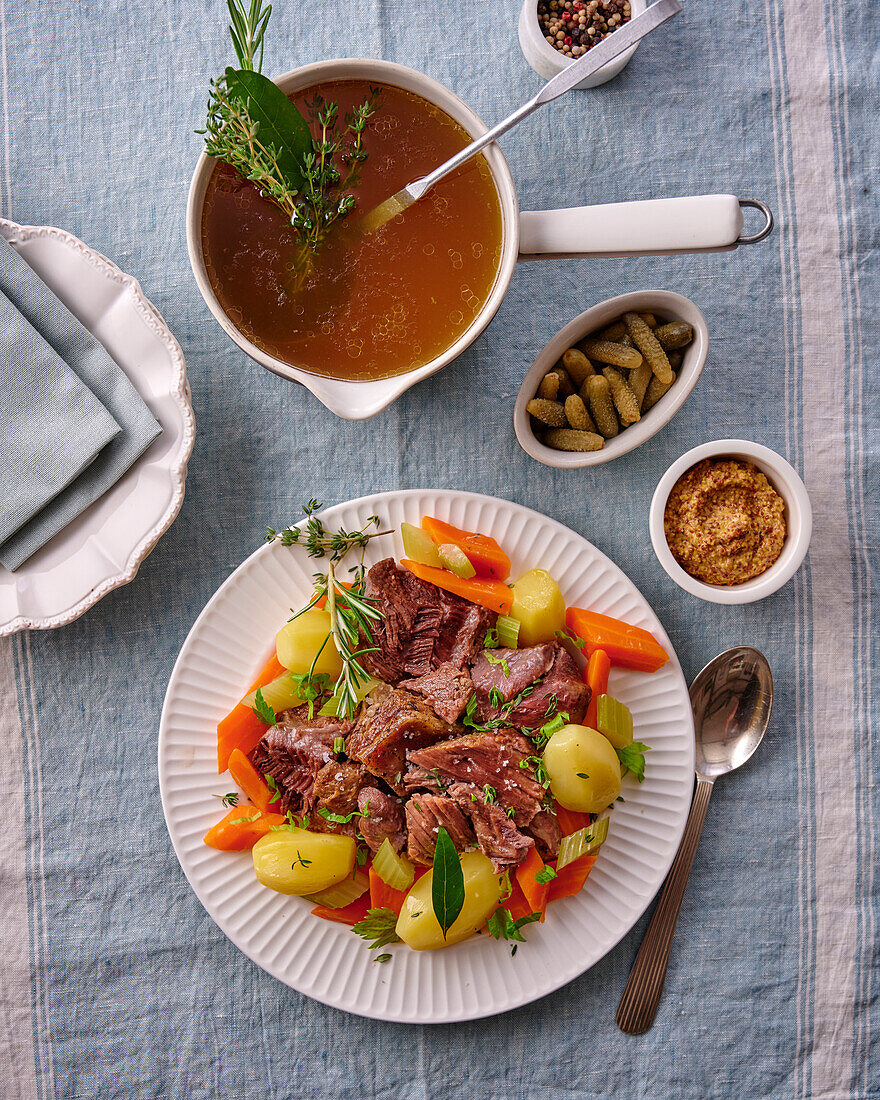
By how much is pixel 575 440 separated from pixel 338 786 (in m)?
0.82

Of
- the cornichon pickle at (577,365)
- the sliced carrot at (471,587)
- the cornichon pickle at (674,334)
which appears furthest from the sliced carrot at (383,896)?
the cornichon pickle at (674,334)

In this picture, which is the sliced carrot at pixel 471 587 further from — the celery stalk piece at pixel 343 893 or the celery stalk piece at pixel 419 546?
the celery stalk piece at pixel 343 893

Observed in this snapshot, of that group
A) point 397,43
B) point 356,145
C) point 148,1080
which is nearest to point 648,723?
point 356,145

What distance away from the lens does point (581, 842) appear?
1520 mm

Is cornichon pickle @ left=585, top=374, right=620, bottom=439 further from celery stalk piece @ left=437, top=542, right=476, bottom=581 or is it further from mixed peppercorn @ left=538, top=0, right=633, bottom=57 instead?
mixed peppercorn @ left=538, top=0, right=633, bottom=57

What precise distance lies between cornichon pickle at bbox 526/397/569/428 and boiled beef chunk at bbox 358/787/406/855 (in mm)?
802

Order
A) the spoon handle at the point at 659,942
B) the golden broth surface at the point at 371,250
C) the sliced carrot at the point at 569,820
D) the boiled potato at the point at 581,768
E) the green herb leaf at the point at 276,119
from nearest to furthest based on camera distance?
the green herb leaf at the point at 276,119 < the golden broth surface at the point at 371,250 < the boiled potato at the point at 581,768 < the sliced carrot at the point at 569,820 < the spoon handle at the point at 659,942

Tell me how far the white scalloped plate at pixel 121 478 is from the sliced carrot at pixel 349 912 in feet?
2.51

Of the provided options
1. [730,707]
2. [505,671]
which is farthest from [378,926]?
[730,707]

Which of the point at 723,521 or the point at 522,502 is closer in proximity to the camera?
the point at 723,521

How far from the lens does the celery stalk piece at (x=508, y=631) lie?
62.3 inches

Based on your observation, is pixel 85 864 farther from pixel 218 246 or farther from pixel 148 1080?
pixel 218 246

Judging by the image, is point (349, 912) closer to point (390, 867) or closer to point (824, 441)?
point (390, 867)

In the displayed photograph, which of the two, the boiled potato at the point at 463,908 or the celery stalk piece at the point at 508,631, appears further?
the celery stalk piece at the point at 508,631
